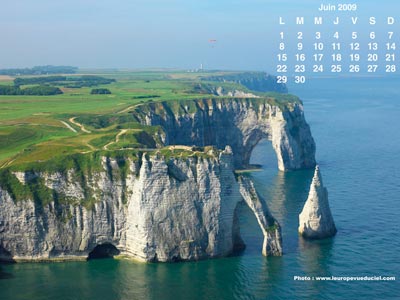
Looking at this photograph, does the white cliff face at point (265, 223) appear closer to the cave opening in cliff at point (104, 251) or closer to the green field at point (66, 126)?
the green field at point (66, 126)

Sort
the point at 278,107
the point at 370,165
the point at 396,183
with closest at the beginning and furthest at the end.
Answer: the point at 396,183 → the point at 370,165 → the point at 278,107

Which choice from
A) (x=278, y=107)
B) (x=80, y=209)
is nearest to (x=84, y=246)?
(x=80, y=209)

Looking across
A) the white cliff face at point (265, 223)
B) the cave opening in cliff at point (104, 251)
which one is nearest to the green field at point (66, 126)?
the cave opening in cliff at point (104, 251)

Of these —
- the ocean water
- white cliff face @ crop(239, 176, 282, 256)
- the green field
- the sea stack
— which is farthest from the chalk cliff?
the sea stack

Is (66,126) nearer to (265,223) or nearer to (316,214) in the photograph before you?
(265,223)

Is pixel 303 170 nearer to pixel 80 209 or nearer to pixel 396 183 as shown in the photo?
pixel 396 183

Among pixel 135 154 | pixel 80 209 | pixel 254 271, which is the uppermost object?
pixel 135 154
